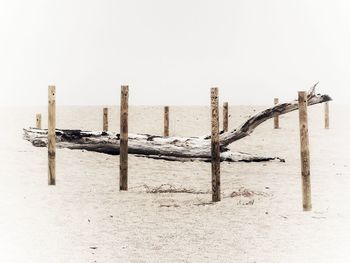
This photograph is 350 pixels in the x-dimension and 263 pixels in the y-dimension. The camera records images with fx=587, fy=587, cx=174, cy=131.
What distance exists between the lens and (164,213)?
10.1m

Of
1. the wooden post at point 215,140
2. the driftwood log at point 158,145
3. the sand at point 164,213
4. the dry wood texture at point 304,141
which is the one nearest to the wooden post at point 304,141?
the dry wood texture at point 304,141

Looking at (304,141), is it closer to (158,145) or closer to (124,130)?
(124,130)

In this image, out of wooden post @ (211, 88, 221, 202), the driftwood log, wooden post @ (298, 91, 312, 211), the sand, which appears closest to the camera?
the sand

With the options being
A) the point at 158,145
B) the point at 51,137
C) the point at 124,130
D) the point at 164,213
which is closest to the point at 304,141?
the point at 164,213

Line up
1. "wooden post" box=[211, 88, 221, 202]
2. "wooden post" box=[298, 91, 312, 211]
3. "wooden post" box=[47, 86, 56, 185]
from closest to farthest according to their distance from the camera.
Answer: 1. "wooden post" box=[298, 91, 312, 211]
2. "wooden post" box=[211, 88, 221, 202]
3. "wooden post" box=[47, 86, 56, 185]

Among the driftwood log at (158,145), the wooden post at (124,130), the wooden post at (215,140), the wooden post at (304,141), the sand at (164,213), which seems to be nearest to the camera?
the sand at (164,213)

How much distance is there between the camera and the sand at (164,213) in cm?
761

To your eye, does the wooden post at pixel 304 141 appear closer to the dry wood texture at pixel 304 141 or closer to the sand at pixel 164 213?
the dry wood texture at pixel 304 141

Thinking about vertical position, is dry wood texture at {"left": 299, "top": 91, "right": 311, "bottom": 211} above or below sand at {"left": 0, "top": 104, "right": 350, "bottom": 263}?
above

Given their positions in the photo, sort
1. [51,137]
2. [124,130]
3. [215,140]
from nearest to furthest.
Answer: [215,140], [124,130], [51,137]

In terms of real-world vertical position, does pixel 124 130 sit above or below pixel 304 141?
above

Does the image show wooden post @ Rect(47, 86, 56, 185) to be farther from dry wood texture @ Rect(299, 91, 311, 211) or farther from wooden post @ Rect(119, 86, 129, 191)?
dry wood texture @ Rect(299, 91, 311, 211)

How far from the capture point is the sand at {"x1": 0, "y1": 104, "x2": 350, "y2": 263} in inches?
300

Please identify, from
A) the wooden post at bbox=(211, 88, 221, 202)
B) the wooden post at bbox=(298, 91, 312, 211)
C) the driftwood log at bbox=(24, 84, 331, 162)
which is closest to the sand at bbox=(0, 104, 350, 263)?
the driftwood log at bbox=(24, 84, 331, 162)
